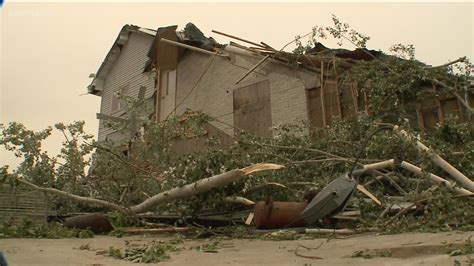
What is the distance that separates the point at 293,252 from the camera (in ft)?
12.1

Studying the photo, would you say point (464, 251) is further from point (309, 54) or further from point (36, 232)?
point (309, 54)

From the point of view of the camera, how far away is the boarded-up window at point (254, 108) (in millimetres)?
11539

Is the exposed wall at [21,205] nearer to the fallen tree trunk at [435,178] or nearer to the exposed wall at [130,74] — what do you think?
the fallen tree trunk at [435,178]

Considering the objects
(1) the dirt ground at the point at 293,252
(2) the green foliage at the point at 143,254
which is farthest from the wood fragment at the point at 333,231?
(2) the green foliage at the point at 143,254

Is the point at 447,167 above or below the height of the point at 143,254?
above

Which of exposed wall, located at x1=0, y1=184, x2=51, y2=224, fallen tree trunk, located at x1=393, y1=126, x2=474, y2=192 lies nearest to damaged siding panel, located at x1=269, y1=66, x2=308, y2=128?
fallen tree trunk, located at x1=393, y1=126, x2=474, y2=192

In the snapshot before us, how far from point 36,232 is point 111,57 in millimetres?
13112

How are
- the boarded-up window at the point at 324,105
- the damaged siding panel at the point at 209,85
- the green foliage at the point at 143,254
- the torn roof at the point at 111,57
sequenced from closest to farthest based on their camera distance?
the green foliage at the point at 143,254 < the boarded-up window at the point at 324,105 < the damaged siding panel at the point at 209,85 < the torn roof at the point at 111,57

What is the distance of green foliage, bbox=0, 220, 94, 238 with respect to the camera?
5.62 metres

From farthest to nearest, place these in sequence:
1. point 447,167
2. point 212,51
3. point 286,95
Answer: point 212,51
point 286,95
point 447,167

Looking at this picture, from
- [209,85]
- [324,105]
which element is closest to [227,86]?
[209,85]

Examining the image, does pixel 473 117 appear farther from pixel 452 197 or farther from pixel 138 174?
pixel 138 174

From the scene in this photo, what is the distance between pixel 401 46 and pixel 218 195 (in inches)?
213

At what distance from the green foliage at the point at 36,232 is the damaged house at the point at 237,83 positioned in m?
3.18
